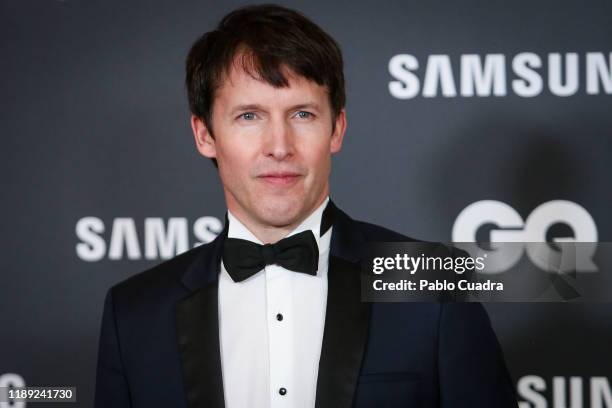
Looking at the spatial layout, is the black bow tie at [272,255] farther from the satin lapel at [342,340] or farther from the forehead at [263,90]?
the forehead at [263,90]

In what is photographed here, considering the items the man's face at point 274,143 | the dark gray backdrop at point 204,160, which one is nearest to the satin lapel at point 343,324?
the man's face at point 274,143

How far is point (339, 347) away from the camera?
1.53m

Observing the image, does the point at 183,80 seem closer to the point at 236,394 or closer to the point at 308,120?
the point at 308,120

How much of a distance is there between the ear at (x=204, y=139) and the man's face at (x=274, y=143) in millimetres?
76

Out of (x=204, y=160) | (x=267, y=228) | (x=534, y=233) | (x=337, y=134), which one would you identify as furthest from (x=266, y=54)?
(x=534, y=233)

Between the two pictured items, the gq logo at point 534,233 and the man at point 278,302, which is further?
the gq logo at point 534,233

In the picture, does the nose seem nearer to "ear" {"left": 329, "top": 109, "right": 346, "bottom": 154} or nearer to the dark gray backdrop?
"ear" {"left": 329, "top": 109, "right": 346, "bottom": 154}

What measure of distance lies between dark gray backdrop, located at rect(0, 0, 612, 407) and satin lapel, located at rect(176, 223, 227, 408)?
0.70 m

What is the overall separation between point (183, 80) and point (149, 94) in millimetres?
109

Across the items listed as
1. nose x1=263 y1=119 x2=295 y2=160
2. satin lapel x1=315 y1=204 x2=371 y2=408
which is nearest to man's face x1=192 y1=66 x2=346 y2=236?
nose x1=263 y1=119 x2=295 y2=160

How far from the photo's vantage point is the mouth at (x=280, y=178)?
1.55m

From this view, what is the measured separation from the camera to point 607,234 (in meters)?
2.23

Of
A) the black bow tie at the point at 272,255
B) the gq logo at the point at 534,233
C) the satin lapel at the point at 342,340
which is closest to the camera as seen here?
the satin lapel at the point at 342,340

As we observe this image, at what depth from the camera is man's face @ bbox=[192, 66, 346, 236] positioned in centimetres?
155
